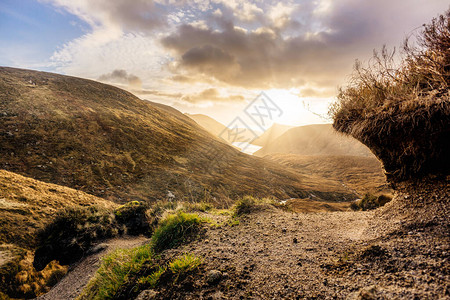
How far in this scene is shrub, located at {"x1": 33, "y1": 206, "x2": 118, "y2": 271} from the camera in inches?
254

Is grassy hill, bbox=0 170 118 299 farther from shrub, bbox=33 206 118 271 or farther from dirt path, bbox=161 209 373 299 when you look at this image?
dirt path, bbox=161 209 373 299

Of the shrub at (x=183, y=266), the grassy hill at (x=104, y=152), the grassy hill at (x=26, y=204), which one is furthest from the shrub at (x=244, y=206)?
the grassy hill at (x=26, y=204)

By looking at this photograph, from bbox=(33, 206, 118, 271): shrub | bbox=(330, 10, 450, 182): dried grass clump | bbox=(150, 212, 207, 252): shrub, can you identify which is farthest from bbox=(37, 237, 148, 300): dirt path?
bbox=(330, 10, 450, 182): dried grass clump

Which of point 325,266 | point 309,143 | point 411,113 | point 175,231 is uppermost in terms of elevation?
point 309,143

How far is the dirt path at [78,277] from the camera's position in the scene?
4.98 meters

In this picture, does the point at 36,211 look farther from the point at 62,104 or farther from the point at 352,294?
the point at 62,104

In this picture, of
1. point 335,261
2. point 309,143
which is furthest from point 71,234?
point 309,143

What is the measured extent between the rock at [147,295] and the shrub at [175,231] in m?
1.42

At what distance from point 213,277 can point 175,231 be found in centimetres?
216

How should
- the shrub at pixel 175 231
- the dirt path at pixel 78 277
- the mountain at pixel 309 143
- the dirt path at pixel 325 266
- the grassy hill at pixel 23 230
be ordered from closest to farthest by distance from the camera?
the dirt path at pixel 325 266, the shrub at pixel 175 231, the dirt path at pixel 78 277, the grassy hill at pixel 23 230, the mountain at pixel 309 143

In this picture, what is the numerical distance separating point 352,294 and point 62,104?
3662 cm

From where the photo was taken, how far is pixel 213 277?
115 inches

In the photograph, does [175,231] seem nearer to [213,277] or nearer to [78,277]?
[213,277]

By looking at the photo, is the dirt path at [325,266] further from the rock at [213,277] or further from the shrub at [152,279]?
the shrub at [152,279]
